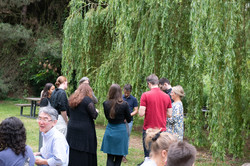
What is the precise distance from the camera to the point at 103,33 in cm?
1273

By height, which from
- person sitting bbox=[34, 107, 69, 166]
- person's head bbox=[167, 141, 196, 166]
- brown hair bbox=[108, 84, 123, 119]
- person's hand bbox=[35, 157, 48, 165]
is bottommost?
person's hand bbox=[35, 157, 48, 165]

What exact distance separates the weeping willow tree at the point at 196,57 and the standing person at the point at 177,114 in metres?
1.10

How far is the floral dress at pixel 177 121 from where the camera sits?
5863 mm

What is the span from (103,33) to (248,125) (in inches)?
255

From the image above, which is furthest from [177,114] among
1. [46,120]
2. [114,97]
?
[46,120]

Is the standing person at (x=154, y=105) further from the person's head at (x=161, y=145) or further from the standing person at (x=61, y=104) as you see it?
the person's head at (x=161, y=145)

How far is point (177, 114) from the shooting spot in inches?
233

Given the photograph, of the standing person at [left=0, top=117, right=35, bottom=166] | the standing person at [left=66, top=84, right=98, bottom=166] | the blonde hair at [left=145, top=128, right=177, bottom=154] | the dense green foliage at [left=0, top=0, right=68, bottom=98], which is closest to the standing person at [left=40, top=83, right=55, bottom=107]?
the standing person at [left=66, top=84, right=98, bottom=166]

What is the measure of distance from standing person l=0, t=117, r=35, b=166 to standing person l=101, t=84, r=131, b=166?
2.37 metres

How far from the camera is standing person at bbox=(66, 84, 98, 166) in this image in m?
5.21

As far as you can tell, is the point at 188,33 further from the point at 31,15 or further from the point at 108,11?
the point at 31,15

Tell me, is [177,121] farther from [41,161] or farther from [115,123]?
[41,161]

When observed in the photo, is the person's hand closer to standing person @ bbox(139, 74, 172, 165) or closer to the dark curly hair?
the dark curly hair

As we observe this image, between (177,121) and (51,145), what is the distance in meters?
2.83
